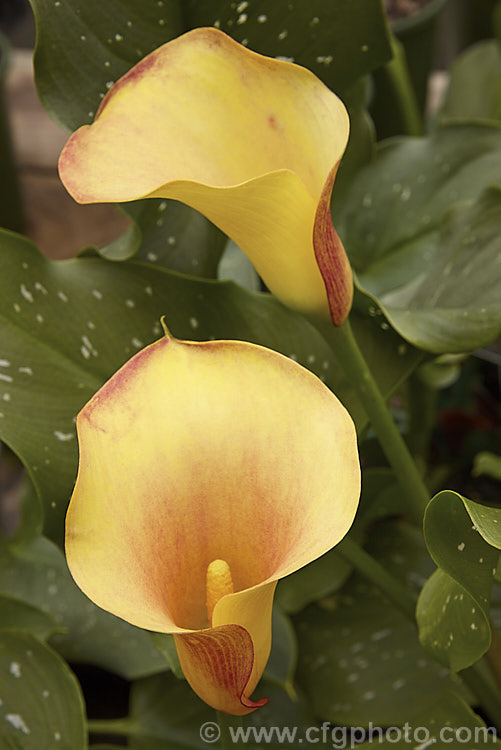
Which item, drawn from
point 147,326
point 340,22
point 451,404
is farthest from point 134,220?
point 451,404

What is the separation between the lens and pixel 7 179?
1.23 m

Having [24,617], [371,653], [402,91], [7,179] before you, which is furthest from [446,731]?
[7,179]

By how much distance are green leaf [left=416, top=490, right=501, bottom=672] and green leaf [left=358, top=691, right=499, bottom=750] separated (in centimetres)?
4

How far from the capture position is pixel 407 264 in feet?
2.17

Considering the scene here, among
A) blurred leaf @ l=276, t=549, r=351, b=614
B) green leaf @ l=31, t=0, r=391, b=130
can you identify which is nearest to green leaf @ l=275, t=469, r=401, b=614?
blurred leaf @ l=276, t=549, r=351, b=614

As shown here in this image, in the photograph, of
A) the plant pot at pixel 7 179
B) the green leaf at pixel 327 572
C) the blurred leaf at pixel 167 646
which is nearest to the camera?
the blurred leaf at pixel 167 646

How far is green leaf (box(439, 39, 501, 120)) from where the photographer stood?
86cm

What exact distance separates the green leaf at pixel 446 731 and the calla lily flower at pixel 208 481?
0.13 metres

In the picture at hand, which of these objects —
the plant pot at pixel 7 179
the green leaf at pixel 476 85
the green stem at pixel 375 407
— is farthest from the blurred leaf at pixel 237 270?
the plant pot at pixel 7 179

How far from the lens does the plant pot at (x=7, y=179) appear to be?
1.17 m

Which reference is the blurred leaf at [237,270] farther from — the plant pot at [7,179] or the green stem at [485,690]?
the plant pot at [7,179]

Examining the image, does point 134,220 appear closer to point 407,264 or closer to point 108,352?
point 108,352

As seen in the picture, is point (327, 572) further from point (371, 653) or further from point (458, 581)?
point (458, 581)

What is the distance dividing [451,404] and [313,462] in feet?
1.97
